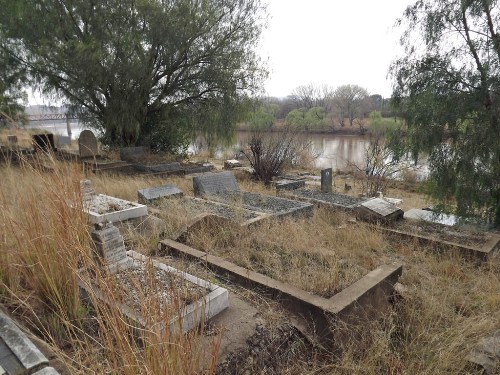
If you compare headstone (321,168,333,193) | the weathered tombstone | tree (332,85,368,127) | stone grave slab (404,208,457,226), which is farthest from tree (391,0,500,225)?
tree (332,85,368,127)

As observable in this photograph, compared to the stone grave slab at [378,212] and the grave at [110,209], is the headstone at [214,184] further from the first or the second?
the stone grave slab at [378,212]

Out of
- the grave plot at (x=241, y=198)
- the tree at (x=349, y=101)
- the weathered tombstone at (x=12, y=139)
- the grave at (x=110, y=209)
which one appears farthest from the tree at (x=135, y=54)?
the tree at (x=349, y=101)

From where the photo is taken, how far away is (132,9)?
10781 mm

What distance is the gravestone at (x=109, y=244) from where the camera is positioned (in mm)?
2734

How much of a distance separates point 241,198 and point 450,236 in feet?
10.9

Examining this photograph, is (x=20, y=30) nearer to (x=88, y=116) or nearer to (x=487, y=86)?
(x=88, y=116)

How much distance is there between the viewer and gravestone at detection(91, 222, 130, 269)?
2.73 metres

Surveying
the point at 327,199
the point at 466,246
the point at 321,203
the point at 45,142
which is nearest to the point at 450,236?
the point at 466,246

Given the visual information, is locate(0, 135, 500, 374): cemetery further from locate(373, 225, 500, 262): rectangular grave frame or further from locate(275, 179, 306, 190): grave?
locate(275, 179, 306, 190): grave

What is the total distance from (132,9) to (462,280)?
36.8 ft

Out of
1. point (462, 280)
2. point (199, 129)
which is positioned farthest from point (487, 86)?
point (199, 129)

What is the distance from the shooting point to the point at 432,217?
19.3 feet

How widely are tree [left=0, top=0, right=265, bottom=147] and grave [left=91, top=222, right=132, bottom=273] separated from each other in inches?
337

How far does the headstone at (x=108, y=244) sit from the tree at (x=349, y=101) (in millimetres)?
39456
